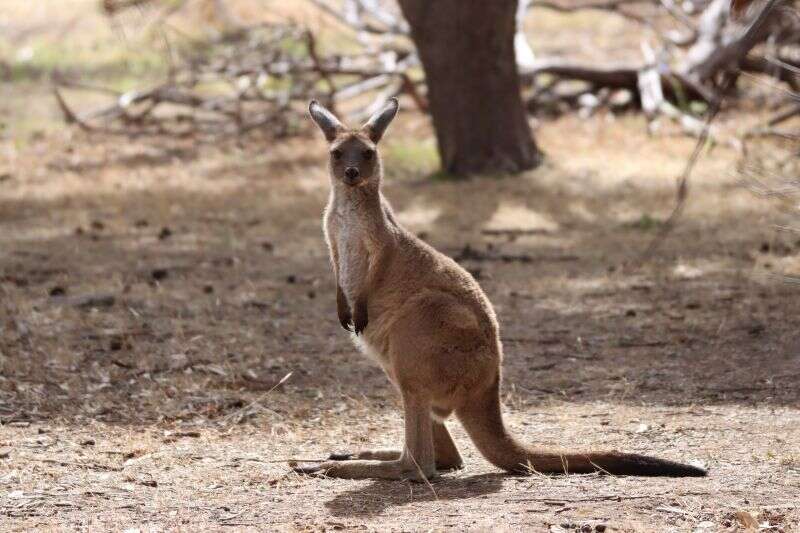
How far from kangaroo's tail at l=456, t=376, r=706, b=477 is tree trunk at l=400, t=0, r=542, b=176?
615 cm

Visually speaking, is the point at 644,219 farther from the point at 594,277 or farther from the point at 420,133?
the point at 420,133

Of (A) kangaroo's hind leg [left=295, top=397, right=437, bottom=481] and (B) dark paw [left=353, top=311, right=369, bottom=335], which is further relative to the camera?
(B) dark paw [left=353, top=311, right=369, bottom=335]

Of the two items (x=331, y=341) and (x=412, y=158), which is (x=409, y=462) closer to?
(x=331, y=341)

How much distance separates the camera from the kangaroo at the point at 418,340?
4422mm

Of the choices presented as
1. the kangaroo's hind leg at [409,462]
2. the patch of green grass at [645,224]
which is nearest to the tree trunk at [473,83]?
the patch of green grass at [645,224]

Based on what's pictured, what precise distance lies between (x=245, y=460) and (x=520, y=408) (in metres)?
1.39

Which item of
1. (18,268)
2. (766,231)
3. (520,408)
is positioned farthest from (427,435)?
(766,231)

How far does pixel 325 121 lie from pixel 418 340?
1.10 m

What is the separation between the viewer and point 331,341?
6641 millimetres

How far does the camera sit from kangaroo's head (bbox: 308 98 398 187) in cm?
483

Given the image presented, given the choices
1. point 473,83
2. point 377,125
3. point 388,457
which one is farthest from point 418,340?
point 473,83

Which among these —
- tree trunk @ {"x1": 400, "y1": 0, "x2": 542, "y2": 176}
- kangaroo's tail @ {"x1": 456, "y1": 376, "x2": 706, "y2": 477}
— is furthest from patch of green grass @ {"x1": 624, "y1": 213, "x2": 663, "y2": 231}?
kangaroo's tail @ {"x1": 456, "y1": 376, "x2": 706, "y2": 477}

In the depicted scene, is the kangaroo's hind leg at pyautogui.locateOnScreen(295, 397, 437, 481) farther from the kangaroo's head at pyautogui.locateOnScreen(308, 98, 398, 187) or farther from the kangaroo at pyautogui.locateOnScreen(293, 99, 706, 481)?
the kangaroo's head at pyautogui.locateOnScreen(308, 98, 398, 187)

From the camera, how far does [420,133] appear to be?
12367 millimetres
